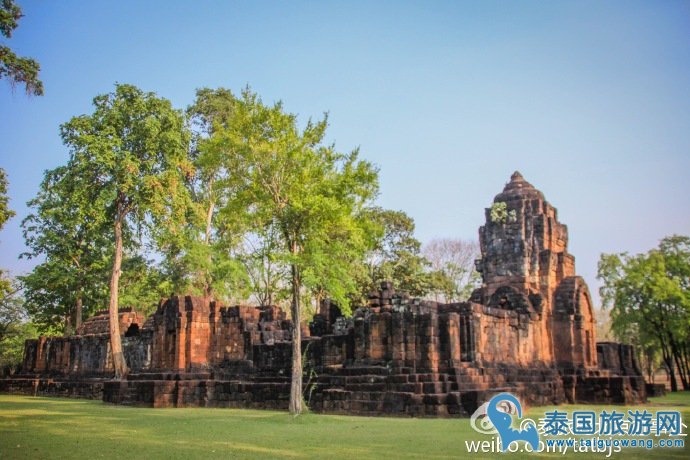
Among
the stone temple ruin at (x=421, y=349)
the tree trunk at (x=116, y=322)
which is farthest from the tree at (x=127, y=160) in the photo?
the stone temple ruin at (x=421, y=349)

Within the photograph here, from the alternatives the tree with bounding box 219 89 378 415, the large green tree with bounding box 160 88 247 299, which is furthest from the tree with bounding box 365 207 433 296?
the tree with bounding box 219 89 378 415

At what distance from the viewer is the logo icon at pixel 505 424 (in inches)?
381

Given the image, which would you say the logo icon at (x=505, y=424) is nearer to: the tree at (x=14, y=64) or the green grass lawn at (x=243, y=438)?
the green grass lawn at (x=243, y=438)

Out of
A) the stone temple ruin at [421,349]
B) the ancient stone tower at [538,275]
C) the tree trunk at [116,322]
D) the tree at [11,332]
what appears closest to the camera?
the stone temple ruin at [421,349]

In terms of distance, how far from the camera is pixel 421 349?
1658 centimetres

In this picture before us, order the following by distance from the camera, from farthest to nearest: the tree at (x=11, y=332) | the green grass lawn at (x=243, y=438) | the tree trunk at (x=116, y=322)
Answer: the tree at (x=11, y=332), the tree trunk at (x=116, y=322), the green grass lawn at (x=243, y=438)

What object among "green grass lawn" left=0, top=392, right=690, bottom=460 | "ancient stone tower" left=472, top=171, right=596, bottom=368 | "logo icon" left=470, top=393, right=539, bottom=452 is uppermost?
"ancient stone tower" left=472, top=171, right=596, bottom=368

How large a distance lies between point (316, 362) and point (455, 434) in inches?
346

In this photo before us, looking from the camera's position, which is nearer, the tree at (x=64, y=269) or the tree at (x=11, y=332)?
the tree at (x=64, y=269)

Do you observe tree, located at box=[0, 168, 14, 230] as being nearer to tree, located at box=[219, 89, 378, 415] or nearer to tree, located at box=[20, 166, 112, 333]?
tree, located at box=[219, 89, 378, 415]

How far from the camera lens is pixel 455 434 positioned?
10.9 metres

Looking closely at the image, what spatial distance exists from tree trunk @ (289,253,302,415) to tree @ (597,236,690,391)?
25293 mm

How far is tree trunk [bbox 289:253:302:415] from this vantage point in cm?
1523

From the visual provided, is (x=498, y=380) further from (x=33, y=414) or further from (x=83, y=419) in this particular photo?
(x=33, y=414)
